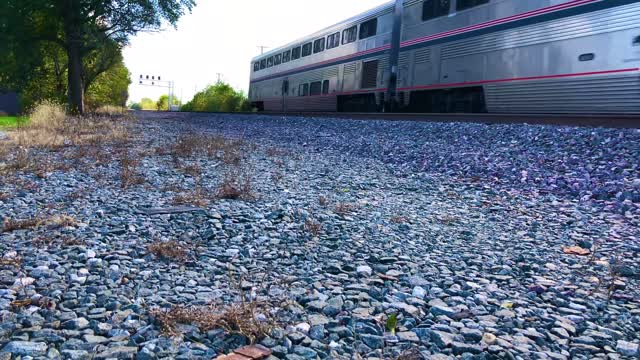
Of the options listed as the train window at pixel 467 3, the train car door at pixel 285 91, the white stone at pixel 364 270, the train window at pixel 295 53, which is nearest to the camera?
the white stone at pixel 364 270

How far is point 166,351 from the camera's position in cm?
184

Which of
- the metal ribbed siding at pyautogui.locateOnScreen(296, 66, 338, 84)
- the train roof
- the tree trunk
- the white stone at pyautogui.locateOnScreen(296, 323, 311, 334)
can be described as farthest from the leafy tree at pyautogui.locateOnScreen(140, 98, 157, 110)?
the white stone at pyautogui.locateOnScreen(296, 323, 311, 334)

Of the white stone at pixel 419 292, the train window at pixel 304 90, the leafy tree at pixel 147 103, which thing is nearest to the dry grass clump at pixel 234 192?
A: the white stone at pixel 419 292

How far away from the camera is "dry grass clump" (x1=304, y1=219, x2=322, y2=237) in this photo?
143 inches

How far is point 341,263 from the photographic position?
298cm

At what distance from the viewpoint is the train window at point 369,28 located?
16562mm

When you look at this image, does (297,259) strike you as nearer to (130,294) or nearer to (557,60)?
(130,294)

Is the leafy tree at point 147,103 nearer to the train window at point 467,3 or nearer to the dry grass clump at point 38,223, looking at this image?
the train window at point 467,3

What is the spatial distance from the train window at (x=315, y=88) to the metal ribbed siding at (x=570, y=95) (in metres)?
10.6

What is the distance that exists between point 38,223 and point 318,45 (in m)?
19.0

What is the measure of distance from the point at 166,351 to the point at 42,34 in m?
24.6

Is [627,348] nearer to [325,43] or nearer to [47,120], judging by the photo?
[47,120]

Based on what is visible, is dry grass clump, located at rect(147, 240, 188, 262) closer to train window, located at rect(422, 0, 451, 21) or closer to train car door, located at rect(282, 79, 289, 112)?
train window, located at rect(422, 0, 451, 21)

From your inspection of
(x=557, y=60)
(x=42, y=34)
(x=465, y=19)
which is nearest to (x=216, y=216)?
(x=557, y=60)
